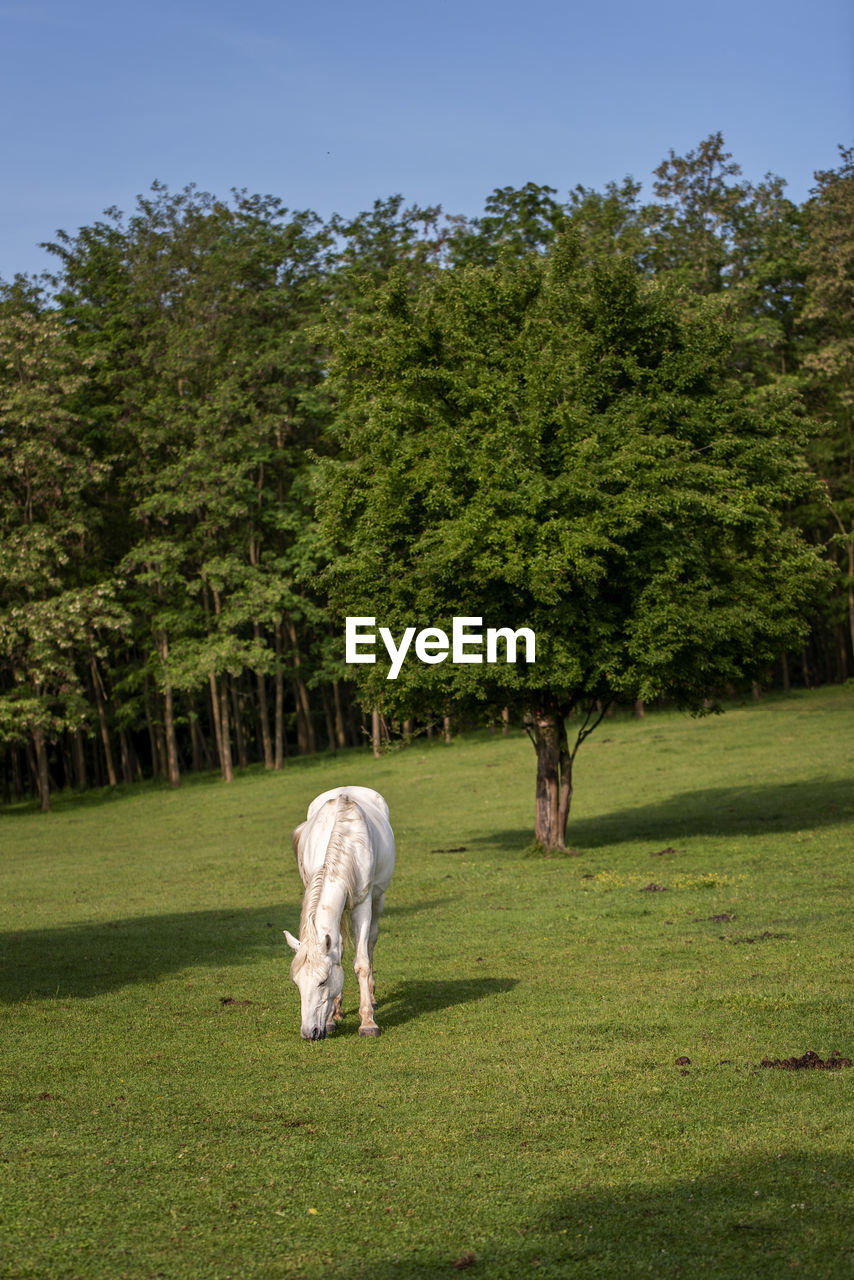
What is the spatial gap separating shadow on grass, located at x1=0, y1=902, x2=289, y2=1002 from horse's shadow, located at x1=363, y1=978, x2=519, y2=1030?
10.5 feet

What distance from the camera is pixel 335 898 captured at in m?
10.9

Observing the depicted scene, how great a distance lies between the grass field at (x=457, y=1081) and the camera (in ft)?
20.3

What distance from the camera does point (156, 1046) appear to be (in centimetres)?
1106

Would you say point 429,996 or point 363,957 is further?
point 429,996

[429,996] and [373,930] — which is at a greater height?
[373,930]

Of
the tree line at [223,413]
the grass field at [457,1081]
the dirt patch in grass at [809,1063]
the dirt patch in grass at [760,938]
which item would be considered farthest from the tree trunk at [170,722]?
the dirt patch in grass at [809,1063]

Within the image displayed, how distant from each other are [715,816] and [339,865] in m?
20.9

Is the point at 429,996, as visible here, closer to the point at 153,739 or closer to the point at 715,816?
the point at 715,816

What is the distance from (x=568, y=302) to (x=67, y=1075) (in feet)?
67.2

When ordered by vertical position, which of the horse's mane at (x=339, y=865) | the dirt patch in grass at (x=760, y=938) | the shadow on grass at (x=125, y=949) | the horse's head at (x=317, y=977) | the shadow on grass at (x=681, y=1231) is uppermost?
the horse's mane at (x=339, y=865)

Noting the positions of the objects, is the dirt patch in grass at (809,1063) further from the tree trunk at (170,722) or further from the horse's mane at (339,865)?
the tree trunk at (170,722)

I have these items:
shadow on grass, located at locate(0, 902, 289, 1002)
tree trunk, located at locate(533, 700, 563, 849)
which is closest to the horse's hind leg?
shadow on grass, located at locate(0, 902, 289, 1002)

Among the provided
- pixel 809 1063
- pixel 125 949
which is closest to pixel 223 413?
pixel 125 949

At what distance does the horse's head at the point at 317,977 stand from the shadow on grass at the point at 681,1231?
3.99 m
